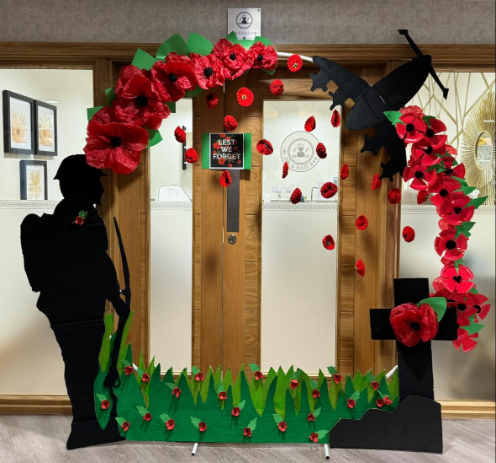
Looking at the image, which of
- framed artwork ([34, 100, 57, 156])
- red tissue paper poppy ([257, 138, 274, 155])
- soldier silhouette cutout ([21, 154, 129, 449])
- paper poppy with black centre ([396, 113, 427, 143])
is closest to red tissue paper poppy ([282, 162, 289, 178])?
red tissue paper poppy ([257, 138, 274, 155])

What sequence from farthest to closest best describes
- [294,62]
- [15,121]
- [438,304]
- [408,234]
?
1. [15,121]
2. [408,234]
3. [294,62]
4. [438,304]

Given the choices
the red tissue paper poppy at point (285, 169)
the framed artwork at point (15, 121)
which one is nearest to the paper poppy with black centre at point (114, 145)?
the framed artwork at point (15, 121)

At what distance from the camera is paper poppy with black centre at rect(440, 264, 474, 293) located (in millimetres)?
2182

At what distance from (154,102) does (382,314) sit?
138cm

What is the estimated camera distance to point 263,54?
2.24 metres

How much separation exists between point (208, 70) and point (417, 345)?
1.52 meters

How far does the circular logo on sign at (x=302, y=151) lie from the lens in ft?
8.16

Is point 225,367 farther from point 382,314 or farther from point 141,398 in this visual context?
point 382,314

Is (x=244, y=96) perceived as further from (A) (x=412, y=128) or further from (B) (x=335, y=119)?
(A) (x=412, y=128)

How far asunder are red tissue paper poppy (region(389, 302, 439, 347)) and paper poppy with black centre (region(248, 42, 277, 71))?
1229 mm

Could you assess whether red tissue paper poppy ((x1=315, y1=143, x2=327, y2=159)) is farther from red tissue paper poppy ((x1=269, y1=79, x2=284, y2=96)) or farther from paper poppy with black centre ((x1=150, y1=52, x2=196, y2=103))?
paper poppy with black centre ((x1=150, y1=52, x2=196, y2=103))

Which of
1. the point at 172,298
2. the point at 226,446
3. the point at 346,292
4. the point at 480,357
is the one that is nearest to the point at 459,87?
the point at 346,292

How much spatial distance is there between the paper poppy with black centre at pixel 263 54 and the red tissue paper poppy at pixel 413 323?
4.03ft

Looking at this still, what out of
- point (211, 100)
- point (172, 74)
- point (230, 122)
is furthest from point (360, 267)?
point (172, 74)
